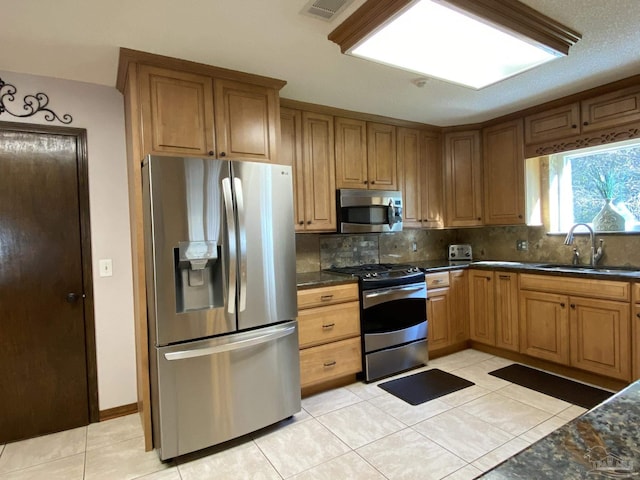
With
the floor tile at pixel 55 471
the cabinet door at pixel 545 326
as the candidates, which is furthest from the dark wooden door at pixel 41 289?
the cabinet door at pixel 545 326

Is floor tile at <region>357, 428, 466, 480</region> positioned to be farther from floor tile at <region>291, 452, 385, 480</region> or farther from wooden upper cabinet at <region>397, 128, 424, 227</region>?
wooden upper cabinet at <region>397, 128, 424, 227</region>

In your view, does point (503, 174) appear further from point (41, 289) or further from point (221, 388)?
point (41, 289)

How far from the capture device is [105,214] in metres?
2.60

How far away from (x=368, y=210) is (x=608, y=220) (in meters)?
2.09

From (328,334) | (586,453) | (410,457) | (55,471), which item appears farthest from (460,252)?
(55,471)

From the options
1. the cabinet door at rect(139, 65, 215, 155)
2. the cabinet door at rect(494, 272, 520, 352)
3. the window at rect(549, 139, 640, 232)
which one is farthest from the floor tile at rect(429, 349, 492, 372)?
the cabinet door at rect(139, 65, 215, 155)

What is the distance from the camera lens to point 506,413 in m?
2.50

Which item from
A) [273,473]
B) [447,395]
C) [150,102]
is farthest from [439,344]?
[150,102]

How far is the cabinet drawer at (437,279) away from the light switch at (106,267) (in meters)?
2.60

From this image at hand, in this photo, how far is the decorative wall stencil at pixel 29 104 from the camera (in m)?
2.31

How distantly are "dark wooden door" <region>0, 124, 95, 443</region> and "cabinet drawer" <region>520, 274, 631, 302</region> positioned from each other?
11.7ft

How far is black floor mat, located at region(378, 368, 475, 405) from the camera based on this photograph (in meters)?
2.79

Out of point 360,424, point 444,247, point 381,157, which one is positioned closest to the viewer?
point 360,424

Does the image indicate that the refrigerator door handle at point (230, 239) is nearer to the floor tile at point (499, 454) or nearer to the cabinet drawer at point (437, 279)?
the floor tile at point (499, 454)
